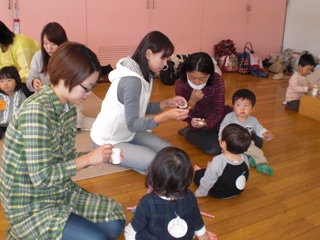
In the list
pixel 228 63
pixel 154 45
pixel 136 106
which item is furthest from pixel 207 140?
pixel 228 63

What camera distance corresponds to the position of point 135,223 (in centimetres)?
154

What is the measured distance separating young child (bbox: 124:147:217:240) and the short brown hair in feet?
1.46

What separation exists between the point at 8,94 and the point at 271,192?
2287mm

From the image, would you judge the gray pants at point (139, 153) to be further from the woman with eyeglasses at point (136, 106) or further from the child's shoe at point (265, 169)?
the child's shoe at point (265, 169)

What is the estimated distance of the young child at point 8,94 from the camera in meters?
3.04

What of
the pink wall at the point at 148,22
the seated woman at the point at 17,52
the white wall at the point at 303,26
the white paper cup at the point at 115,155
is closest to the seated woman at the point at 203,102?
the white paper cup at the point at 115,155

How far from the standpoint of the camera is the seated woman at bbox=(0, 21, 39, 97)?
132 inches

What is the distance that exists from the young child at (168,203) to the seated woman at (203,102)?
4.43 ft

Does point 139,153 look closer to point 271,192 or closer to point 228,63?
point 271,192

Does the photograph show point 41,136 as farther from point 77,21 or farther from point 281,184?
point 77,21

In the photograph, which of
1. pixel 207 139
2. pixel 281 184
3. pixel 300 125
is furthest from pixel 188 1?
pixel 281 184

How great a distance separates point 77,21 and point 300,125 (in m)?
3.10

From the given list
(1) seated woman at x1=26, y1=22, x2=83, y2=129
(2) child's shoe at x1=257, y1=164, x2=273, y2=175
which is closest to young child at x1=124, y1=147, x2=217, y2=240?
(2) child's shoe at x1=257, y1=164, x2=273, y2=175

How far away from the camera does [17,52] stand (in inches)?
134
